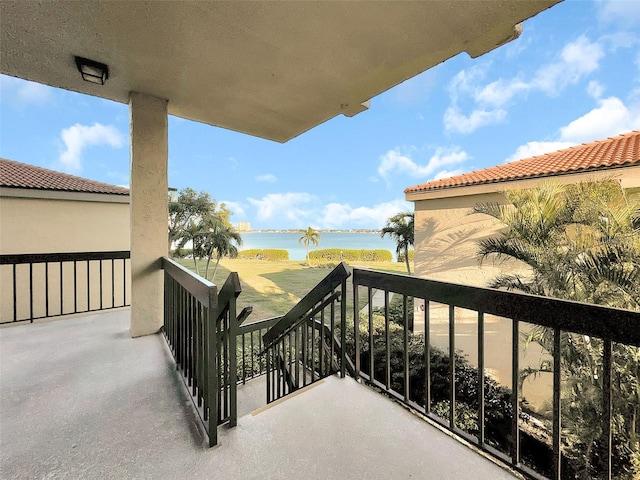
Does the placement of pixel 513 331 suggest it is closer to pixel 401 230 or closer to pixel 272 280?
pixel 401 230

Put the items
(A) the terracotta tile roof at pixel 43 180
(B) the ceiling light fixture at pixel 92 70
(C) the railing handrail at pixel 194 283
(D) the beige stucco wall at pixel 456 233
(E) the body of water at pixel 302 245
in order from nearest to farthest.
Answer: (C) the railing handrail at pixel 194 283, (B) the ceiling light fixture at pixel 92 70, (A) the terracotta tile roof at pixel 43 180, (D) the beige stucco wall at pixel 456 233, (E) the body of water at pixel 302 245

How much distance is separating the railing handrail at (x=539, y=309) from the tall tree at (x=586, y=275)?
3.56 m

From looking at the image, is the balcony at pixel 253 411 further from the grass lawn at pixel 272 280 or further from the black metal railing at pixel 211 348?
the grass lawn at pixel 272 280

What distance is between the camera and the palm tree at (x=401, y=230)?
1054 centimetres

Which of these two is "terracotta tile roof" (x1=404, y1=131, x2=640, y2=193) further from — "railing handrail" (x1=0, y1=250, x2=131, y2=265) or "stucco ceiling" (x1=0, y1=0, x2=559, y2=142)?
"railing handrail" (x1=0, y1=250, x2=131, y2=265)

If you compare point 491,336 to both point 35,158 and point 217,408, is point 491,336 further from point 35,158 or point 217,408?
point 35,158

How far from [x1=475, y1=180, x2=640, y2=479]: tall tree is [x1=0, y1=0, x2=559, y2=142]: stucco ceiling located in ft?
11.5

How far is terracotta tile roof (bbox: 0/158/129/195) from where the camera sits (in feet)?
15.9

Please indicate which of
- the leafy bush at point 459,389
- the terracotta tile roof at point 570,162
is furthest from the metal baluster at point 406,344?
the terracotta tile roof at point 570,162

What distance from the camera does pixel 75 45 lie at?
6.73 ft

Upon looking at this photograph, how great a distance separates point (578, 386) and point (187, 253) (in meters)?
11.4

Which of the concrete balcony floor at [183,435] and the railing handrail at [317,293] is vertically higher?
the railing handrail at [317,293]

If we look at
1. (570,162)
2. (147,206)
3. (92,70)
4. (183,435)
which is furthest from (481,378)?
(570,162)

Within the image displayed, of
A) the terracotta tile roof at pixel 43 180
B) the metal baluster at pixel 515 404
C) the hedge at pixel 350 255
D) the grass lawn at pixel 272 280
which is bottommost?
the grass lawn at pixel 272 280
